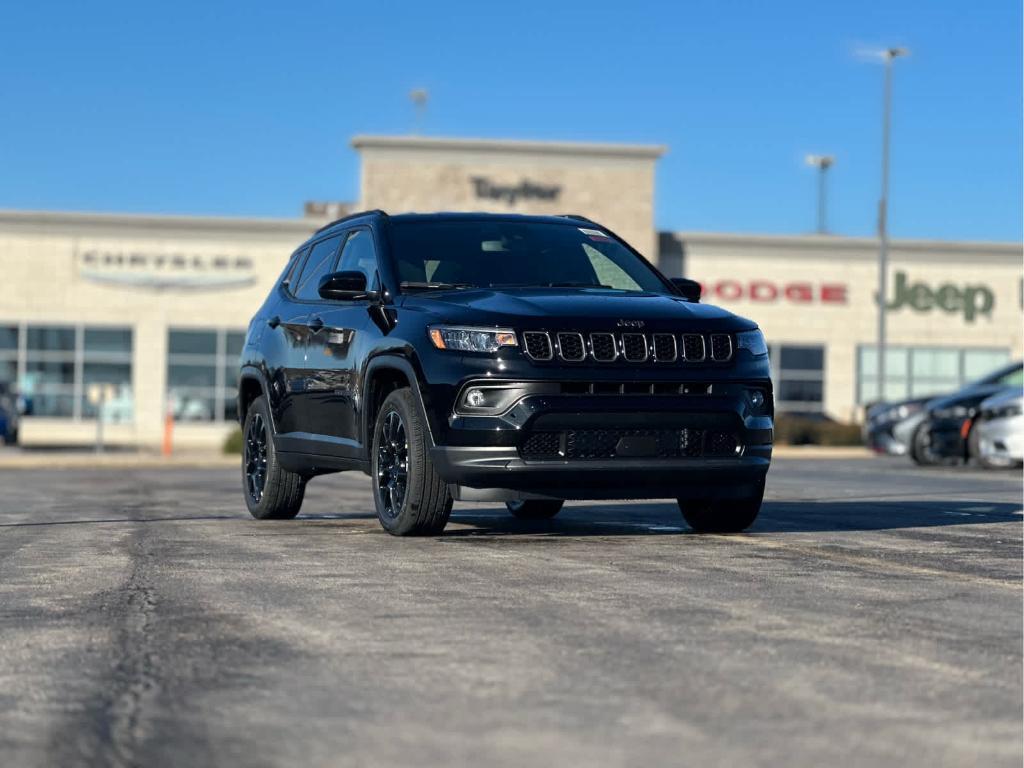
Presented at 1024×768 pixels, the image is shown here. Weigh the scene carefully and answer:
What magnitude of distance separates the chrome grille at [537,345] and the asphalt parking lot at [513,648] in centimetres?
93

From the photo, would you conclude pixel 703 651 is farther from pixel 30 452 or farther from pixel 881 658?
pixel 30 452

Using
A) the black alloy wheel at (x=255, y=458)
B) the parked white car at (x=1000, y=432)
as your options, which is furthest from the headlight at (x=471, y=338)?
the parked white car at (x=1000, y=432)

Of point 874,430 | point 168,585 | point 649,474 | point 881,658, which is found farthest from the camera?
point 874,430

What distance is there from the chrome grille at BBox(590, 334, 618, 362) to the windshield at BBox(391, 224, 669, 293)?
0.97m

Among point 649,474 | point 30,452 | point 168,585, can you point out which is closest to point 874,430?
point 649,474

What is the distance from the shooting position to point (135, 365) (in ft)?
177

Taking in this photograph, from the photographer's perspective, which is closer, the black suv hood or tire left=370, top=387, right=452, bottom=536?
the black suv hood

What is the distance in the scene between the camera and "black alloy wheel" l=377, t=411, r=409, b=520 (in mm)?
8594

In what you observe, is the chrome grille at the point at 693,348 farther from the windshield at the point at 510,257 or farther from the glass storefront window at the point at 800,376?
the glass storefront window at the point at 800,376

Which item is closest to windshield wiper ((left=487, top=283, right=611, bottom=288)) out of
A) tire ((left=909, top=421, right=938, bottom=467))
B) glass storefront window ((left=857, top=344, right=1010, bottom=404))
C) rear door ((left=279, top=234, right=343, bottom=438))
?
rear door ((left=279, top=234, right=343, bottom=438))

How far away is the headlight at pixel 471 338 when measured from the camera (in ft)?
26.5

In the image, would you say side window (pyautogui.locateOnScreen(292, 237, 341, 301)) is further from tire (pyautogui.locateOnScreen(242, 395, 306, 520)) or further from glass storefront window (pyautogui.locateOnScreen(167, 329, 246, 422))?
glass storefront window (pyautogui.locateOnScreen(167, 329, 246, 422))

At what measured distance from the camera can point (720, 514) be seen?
29.8ft

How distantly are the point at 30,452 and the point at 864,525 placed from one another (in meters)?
34.4
